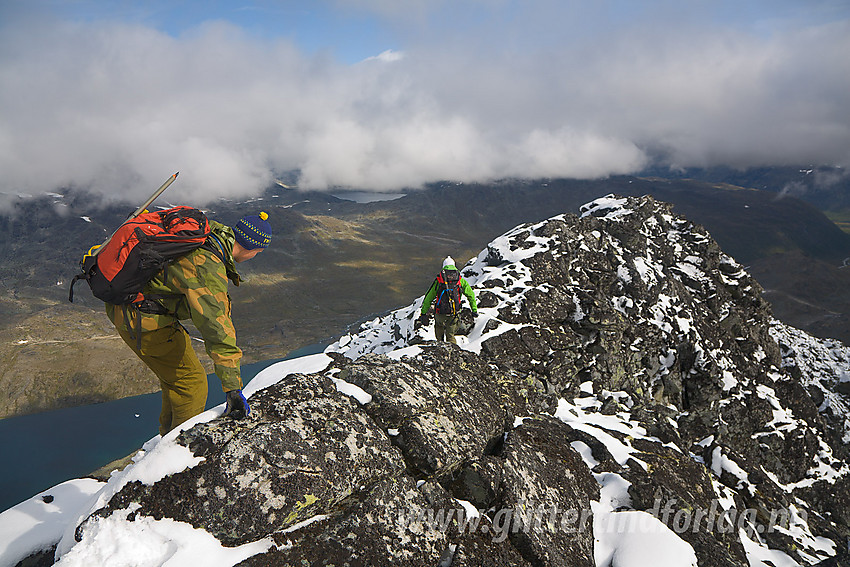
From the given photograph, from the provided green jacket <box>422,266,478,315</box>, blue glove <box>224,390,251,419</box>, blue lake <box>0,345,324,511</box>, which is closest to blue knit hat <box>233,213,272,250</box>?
blue glove <box>224,390,251,419</box>

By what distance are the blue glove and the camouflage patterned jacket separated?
0.39 ft

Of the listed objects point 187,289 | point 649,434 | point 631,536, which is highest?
point 187,289

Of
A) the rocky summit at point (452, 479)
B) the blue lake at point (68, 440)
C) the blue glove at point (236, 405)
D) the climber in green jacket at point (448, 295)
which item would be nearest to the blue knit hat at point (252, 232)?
the blue glove at point (236, 405)

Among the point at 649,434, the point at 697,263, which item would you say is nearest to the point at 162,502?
the point at 649,434

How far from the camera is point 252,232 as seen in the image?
271 inches

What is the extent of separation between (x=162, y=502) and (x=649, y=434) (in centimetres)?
1491

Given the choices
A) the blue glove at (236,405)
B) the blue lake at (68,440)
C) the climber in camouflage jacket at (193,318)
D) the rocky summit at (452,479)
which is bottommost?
the blue lake at (68,440)

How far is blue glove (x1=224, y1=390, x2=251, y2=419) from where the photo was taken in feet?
20.9

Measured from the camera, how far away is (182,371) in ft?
23.2

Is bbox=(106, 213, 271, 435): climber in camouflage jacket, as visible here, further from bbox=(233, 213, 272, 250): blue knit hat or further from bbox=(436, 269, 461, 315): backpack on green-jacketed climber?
bbox=(436, 269, 461, 315): backpack on green-jacketed climber

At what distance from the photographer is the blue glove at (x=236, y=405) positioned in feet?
20.9

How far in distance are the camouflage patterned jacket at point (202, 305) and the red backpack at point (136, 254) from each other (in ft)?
0.56

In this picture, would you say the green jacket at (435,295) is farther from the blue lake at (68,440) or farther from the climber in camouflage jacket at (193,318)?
the blue lake at (68,440)

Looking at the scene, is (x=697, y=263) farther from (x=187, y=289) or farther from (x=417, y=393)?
(x=187, y=289)
